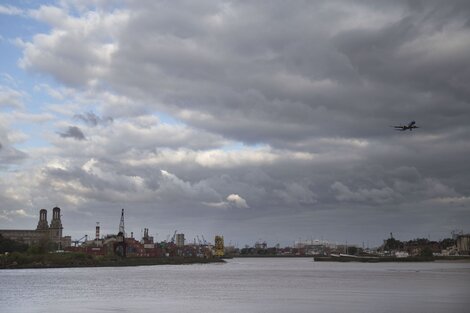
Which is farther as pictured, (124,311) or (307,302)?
(307,302)

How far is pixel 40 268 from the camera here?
19388 centimetres

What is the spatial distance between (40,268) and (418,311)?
164310 millimetres

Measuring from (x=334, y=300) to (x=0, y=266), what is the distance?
488ft

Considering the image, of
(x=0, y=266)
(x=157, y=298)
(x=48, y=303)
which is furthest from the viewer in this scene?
(x=0, y=266)

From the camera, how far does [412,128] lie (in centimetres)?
9300

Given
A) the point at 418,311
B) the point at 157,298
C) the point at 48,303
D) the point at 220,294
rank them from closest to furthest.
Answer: the point at 418,311 → the point at 48,303 → the point at 157,298 → the point at 220,294

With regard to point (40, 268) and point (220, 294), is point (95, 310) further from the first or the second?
point (40, 268)

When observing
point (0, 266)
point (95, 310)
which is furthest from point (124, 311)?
point (0, 266)

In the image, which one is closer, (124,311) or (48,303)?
(124,311)

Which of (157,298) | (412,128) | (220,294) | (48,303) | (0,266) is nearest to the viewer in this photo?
(48,303)

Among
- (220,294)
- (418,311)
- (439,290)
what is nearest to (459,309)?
(418,311)

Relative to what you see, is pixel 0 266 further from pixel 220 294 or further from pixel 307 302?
pixel 307 302

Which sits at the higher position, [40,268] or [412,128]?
[412,128]

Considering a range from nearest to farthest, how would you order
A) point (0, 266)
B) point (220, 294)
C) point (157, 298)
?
point (157, 298) < point (220, 294) < point (0, 266)
